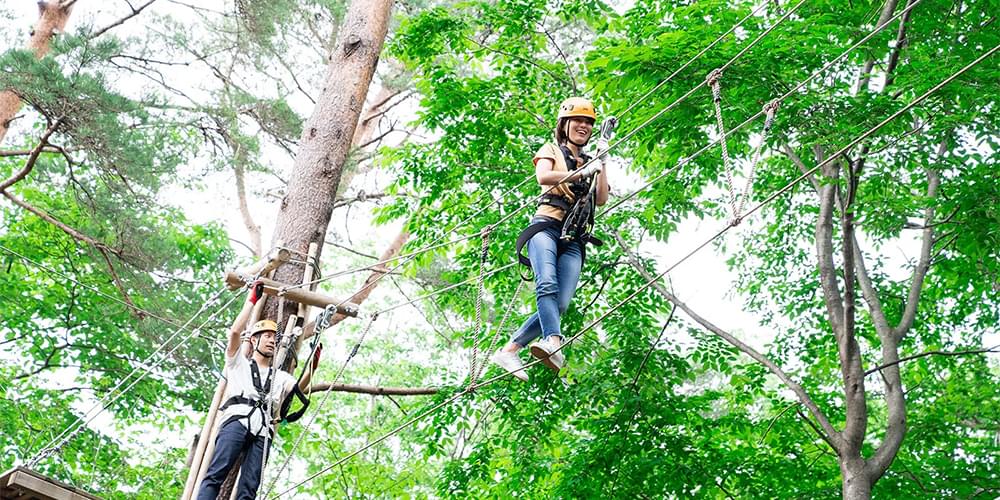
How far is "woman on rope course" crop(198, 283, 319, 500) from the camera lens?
16.3 feet

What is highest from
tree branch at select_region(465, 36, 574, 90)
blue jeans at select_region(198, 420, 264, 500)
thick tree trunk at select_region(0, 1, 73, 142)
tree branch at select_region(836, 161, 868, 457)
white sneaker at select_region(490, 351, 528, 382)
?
thick tree trunk at select_region(0, 1, 73, 142)

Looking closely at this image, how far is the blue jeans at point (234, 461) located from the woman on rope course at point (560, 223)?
1.33 metres

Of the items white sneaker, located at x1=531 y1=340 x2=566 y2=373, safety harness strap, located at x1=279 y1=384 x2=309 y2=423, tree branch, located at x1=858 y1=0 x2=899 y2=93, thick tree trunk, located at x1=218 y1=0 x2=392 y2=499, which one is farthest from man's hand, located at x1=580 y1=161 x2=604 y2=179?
tree branch, located at x1=858 y1=0 x2=899 y2=93

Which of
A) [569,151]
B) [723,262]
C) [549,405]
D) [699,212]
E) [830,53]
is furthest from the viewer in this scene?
[723,262]

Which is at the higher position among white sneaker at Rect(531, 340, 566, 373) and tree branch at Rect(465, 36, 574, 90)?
tree branch at Rect(465, 36, 574, 90)

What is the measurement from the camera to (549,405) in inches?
332

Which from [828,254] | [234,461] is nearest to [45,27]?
[234,461]

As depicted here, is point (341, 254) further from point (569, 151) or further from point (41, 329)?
point (569, 151)

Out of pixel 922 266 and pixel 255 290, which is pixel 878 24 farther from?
pixel 255 290

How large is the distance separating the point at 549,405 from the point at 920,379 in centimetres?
370

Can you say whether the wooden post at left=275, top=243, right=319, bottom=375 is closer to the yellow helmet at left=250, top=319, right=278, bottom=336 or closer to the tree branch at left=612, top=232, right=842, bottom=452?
the yellow helmet at left=250, top=319, right=278, bottom=336

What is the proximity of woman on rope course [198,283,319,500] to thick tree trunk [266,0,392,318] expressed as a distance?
2.03 feet

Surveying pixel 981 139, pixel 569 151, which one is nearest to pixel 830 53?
pixel 981 139

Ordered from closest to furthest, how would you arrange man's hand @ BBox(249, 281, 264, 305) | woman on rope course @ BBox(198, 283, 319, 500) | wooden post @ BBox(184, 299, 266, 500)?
1. woman on rope course @ BBox(198, 283, 319, 500)
2. wooden post @ BBox(184, 299, 266, 500)
3. man's hand @ BBox(249, 281, 264, 305)
